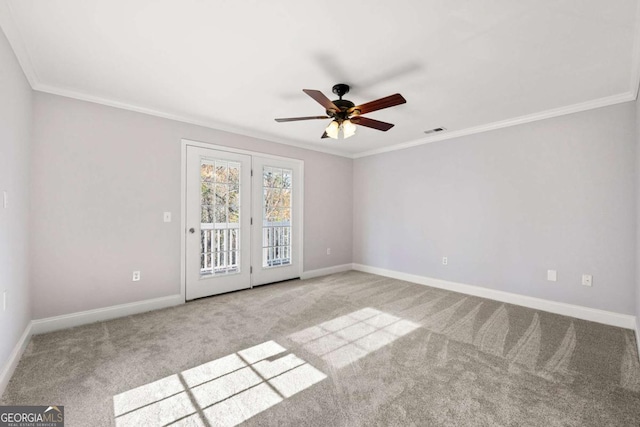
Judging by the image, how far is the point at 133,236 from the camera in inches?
131

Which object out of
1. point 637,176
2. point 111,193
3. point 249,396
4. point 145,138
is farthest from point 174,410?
point 637,176

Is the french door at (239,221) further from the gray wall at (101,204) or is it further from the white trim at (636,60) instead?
the white trim at (636,60)

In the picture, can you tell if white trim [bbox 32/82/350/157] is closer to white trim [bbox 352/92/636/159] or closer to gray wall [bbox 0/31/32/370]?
gray wall [bbox 0/31/32/370]

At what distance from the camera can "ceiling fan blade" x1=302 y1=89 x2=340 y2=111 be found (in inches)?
88.9

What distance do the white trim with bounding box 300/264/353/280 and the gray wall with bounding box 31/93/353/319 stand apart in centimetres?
214

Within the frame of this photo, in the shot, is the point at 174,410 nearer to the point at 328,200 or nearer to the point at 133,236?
the point at 133,236

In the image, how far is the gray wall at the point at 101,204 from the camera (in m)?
2.84

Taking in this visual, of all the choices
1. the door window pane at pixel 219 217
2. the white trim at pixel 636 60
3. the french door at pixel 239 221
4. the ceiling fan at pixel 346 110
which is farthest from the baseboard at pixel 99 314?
the white trim at pixel 636 60

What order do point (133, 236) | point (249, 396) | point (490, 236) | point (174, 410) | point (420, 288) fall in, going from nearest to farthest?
point (174, 410)
point (249, 396)
point (133, 236)
point (490, 236)
point (420, 288)

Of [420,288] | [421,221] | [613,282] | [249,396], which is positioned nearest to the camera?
[249,396]

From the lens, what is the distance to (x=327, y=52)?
88.4 inches

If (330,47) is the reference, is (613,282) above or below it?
below

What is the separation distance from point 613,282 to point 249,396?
3874mm

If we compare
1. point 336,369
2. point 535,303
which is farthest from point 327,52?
point 535,303
